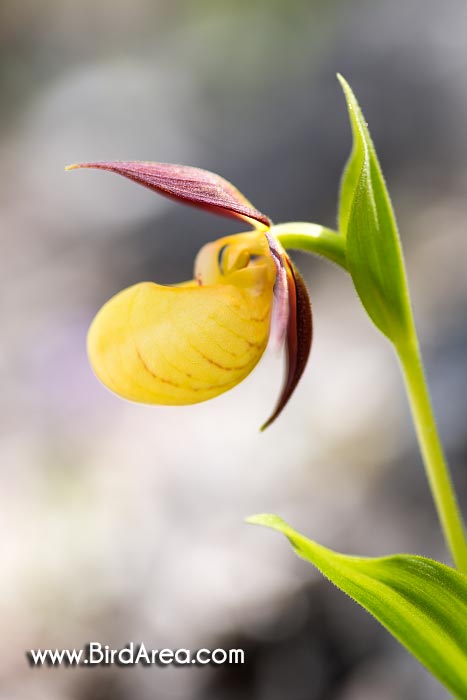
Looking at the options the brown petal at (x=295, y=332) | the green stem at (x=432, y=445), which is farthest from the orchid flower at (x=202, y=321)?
the green stem at (x=432, y=445)

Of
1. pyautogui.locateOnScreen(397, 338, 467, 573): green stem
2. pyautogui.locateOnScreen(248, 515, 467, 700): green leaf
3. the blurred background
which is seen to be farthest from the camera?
the blurred background

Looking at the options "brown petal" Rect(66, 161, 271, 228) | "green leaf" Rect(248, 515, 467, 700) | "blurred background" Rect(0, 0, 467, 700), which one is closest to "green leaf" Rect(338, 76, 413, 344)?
"brown petal" Rect(66, 161, 271, 228)

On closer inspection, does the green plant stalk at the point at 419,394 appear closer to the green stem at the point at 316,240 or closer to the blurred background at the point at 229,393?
the green stem at the point at 316,240

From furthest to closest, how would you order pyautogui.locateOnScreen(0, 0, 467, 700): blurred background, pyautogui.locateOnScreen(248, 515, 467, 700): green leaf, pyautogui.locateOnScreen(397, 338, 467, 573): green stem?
1. pyautogui.locateOnScreen(0, 0, 467, 700): blurred background
2. pyautogui.locateOnScreen(397, 338, 467, 573): green stem
3. pyautogui.locateOnScreen(248, 515, 467, 700): green leaf

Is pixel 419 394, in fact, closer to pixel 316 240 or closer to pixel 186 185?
pixel 316 240

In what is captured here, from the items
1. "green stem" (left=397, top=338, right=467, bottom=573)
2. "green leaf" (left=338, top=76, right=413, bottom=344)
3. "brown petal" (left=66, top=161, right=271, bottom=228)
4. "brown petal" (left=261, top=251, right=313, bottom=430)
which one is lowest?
"green stem" (left=397, top=338, right=467, bottom=573)

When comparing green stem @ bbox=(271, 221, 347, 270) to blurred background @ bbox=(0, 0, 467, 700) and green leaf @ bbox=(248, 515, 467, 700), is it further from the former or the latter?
blurred background @ bbox=(0, 0, 467, 700)
